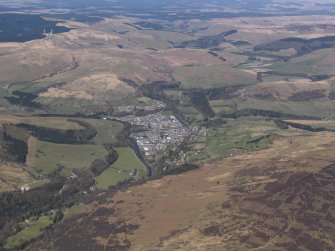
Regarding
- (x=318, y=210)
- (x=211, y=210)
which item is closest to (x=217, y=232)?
(x=211, y=210)

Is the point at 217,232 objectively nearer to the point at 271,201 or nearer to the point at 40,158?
the point at 271,201

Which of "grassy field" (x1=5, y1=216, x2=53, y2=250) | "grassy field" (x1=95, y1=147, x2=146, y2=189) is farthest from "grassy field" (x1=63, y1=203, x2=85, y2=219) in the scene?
"grassy field" (x1=95, y1=147, x2=146, y2=189)

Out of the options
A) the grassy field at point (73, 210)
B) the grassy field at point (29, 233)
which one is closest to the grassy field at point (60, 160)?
the grassy field at point (73, 210)

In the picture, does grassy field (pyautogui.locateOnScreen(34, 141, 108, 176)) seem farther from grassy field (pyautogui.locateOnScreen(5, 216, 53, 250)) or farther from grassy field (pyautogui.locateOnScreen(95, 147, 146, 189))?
grassy field (pyautogui.locateOnScreen(5, 216, 53, 250))

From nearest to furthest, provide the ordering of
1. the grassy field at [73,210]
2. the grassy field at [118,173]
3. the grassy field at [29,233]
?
the grassy field at [29,233] → the grassy field at [73,210] → the grassy field at [118,173]

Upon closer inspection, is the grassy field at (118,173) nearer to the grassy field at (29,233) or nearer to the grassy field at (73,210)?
the grassy field at (73,210)

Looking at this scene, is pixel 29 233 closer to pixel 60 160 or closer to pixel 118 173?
pixel 118 173

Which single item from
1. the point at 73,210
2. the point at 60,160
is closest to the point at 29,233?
the point at 73,210

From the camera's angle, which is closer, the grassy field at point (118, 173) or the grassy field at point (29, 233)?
the grassy field at point (29, 233)

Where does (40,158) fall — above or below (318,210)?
below
